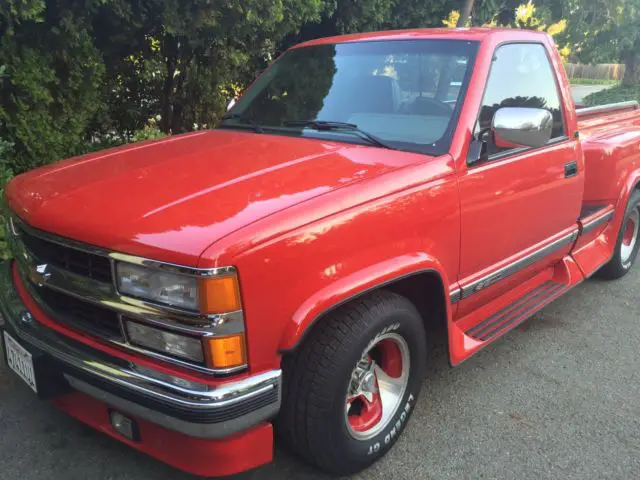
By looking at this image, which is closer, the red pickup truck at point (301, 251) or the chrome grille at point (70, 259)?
the red pickup truck at point (301, 251)

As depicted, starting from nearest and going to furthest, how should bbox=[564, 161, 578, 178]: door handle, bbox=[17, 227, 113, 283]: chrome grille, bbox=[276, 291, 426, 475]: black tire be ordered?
bbox=[17, 227, 113, 283]: chrome grille
bbox=[276, 291, 426, 475]: black tire
bbox=[564, 161, 578, 178]: door handle

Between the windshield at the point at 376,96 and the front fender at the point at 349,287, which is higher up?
the windshield at the point at 376,96

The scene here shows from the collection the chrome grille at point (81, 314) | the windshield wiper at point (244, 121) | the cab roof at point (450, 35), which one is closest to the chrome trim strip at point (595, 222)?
the cab roof at point (450, 35)

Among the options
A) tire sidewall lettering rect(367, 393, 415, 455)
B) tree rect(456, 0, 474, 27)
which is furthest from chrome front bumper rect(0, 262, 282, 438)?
tree rect(456, 0, 474, 27)

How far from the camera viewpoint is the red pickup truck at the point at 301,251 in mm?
2016

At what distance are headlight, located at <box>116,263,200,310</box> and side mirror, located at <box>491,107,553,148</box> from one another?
69.8 inches

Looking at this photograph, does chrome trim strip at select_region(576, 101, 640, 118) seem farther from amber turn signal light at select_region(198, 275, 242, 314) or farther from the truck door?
amber turn signal light at select_region(198, 275, 242, 314)

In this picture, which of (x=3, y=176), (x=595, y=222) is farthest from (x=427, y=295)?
(x=3, y=176)

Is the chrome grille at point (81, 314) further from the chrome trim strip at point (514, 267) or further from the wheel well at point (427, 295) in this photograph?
the chrome trim strip at point (514, 267)

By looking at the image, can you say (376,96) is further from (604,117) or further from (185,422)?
(604,117)

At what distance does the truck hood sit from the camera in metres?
2.03

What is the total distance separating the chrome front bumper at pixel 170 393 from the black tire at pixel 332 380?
16cm

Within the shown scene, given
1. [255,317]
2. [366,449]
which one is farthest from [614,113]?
[255,317]

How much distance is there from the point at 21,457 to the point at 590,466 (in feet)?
8.47
